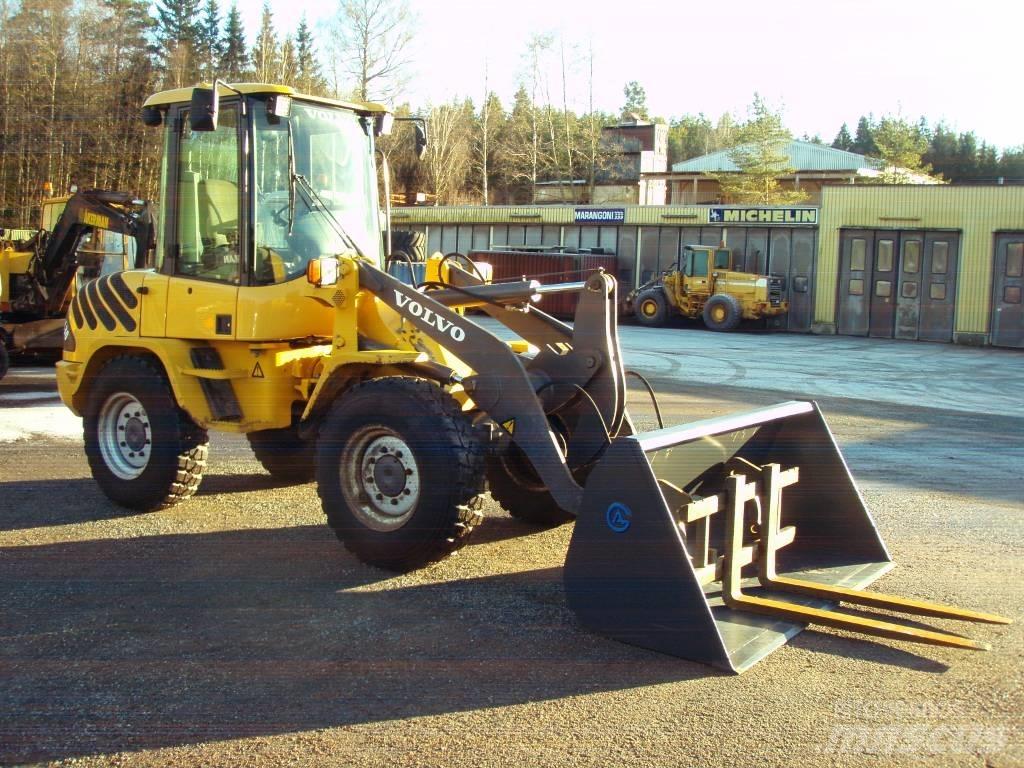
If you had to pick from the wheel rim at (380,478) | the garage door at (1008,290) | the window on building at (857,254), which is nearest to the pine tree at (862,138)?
the window on building at (857,254)

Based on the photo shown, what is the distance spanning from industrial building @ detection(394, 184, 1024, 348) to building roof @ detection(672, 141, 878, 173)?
1203 inches

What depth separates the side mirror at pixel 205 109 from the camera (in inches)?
268

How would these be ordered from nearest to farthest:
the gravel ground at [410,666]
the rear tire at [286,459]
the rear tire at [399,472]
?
the gravel ground at [410,666] → the rear tire at [399,472] → the rear tire at [286,459]

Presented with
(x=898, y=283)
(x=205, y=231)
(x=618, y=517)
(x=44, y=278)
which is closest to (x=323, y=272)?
(x=205, y=231)

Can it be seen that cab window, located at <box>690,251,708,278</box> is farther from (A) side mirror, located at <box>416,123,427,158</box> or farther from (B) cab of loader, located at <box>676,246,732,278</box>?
(A) side mirror, located at <box>416,123,427,158</box>

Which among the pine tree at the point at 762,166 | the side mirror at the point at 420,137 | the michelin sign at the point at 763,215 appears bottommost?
the side mirror at the point at 420,137

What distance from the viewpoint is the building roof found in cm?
6700

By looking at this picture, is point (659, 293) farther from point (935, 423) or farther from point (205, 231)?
point (205, 231)

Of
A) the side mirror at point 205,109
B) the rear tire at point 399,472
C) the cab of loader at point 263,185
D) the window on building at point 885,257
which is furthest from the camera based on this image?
the window on building at point 885,257

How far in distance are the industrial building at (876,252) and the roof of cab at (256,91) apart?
25.2 metres

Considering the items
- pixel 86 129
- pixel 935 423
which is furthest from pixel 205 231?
pixel 86 129

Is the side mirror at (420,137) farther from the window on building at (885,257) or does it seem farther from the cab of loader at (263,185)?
the window on building at (885,257)

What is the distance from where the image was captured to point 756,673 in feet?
16.8

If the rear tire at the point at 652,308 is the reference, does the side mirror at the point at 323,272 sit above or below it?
above
